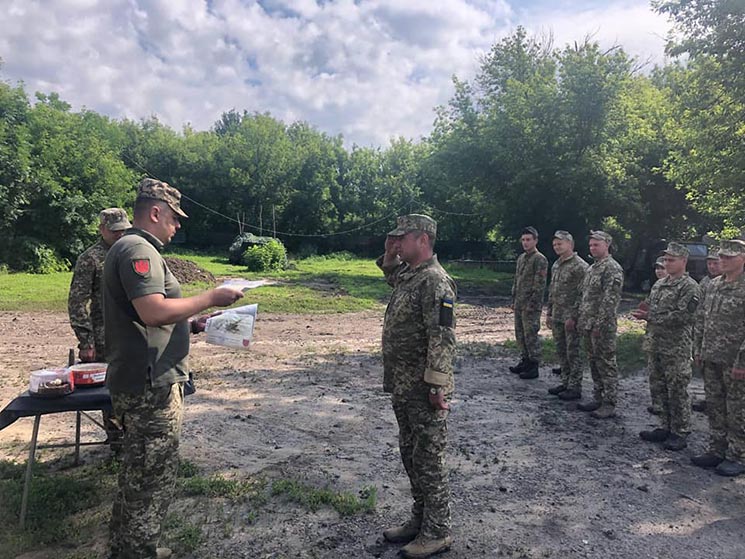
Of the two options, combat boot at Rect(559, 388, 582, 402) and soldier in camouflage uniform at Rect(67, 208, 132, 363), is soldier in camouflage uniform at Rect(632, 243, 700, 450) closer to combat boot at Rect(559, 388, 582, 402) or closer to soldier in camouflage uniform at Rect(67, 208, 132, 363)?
combat boot at Rect(559, 388, 582, 402)

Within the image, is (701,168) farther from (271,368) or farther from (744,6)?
(271,368)

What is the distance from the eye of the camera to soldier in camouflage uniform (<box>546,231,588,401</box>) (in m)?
6.61

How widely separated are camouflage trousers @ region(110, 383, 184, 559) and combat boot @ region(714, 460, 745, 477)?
4.55 metres

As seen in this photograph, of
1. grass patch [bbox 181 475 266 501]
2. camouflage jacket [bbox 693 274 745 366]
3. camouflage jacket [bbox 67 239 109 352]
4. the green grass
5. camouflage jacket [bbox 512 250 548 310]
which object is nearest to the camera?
grass patch [bbox 181 475 266 501]

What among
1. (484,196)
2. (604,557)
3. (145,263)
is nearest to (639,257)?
(484,196)

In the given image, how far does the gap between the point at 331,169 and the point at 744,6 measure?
32.3m

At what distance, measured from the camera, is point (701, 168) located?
10.9m

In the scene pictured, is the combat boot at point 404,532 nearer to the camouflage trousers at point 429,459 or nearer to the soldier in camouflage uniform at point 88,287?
the camouflage trousers at point 429,459

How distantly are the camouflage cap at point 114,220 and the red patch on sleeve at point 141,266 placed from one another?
190cm

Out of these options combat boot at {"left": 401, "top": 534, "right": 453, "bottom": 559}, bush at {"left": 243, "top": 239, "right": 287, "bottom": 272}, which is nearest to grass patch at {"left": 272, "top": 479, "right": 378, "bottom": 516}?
combat boot at {"left": 401, "top": 534, "right": 453, "bottom": 559}

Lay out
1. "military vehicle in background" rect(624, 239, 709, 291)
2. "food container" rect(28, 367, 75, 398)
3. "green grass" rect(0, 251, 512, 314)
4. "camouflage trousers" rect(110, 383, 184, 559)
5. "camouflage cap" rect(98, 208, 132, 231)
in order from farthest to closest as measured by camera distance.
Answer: "military vehicle in background" rect(624, 239, 709, 291) → "green grass" rect(0, 251, 512, 314) → "camouflage cap" rect(98, 208, 132, 231) → "food container" rect(28, 367, 75, 398) → "camouflage trousers" rect(110, 383, 184, 559)

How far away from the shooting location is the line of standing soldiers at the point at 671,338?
15.5 ft

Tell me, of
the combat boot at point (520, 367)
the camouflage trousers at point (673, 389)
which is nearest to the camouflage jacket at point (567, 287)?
the combat boot at point (520, 367)

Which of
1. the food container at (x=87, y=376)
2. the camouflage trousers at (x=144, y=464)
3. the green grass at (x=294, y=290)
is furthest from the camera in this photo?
the green grass at (x=294, y=290)
